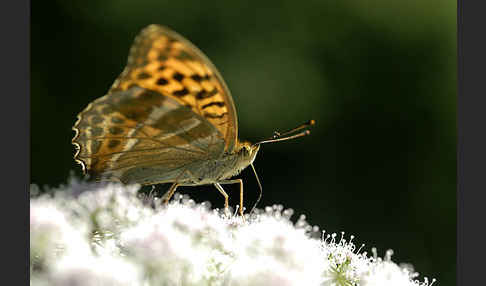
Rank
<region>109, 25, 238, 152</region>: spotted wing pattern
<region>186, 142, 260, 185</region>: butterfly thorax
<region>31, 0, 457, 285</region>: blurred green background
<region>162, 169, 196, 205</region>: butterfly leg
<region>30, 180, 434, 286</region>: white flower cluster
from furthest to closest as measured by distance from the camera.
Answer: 1. <region>31, 0, 457, 285</region>: blurred green background
2. <region>186, 142, 260, 185</region>: butterfly thorax
3. <region>162, 169, 196, 205</region>: butterfly leg
4. <region>109, 25, 238, 152</region>: spotted wing pattern
5. <region>30, 180, 434, 286</region>: white flower cluster

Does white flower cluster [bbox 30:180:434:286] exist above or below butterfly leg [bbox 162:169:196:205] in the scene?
below

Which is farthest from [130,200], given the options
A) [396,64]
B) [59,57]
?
[396,64]

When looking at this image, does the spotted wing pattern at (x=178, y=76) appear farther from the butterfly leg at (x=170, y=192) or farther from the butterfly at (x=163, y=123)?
the butterfly leg at (x=170, y=192)

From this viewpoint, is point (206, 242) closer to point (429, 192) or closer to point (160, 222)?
point (160, 222)

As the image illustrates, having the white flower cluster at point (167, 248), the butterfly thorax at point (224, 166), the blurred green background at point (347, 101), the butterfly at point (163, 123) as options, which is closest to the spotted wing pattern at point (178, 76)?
the butterfly at point (163, 123)

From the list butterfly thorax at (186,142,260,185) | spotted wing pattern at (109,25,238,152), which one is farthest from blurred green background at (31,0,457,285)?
spotted wing pattern at (109,25,238,152)

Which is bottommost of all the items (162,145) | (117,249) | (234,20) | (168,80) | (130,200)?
(117,249)

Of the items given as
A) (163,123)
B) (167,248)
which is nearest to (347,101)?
(163,123)

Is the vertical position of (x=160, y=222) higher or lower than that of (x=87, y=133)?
lower

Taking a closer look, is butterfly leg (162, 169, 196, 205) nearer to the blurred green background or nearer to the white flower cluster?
the white flower cluster
